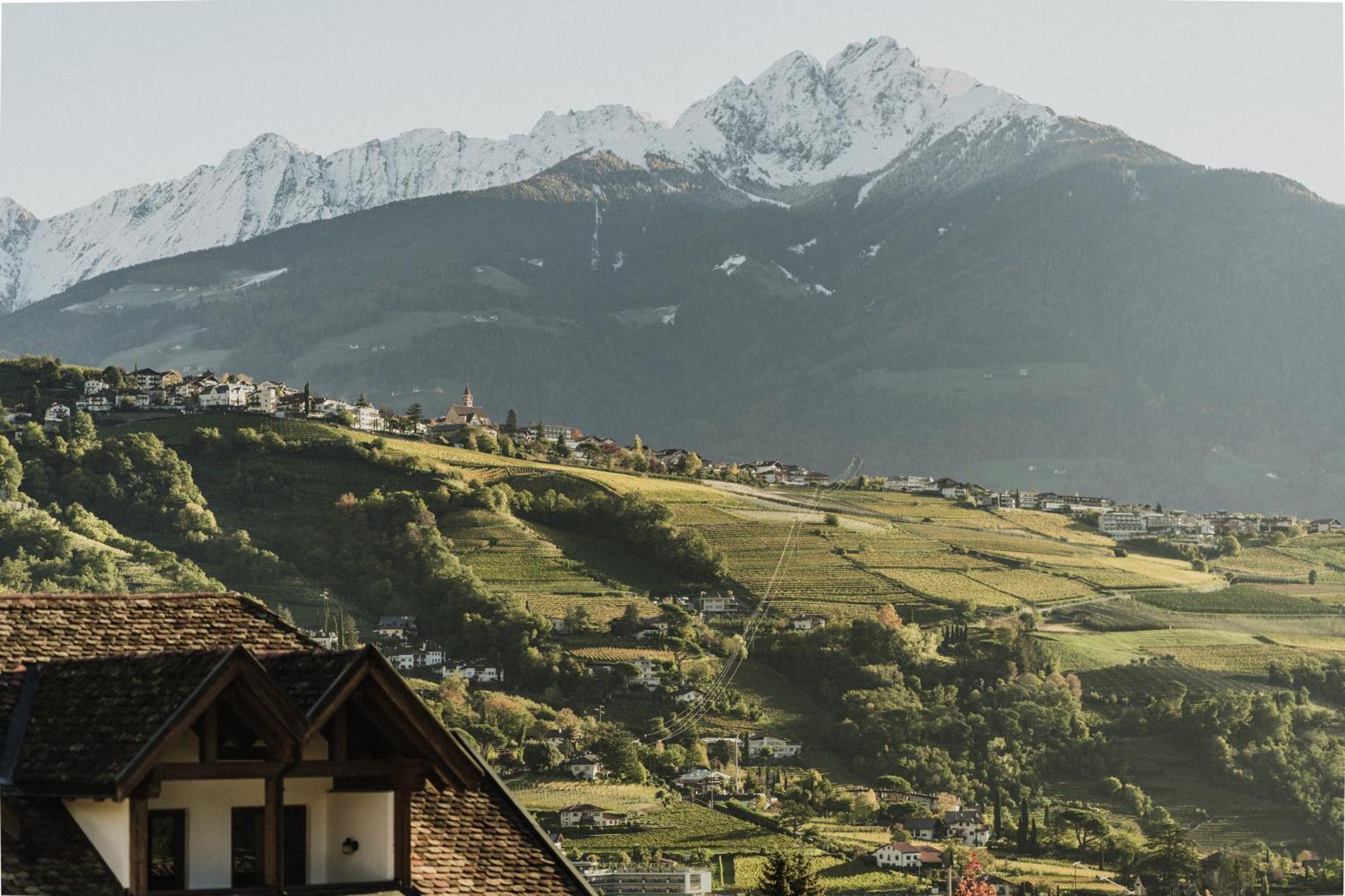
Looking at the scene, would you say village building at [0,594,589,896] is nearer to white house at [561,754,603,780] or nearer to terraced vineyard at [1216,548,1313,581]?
white house at [561,754,603,780]

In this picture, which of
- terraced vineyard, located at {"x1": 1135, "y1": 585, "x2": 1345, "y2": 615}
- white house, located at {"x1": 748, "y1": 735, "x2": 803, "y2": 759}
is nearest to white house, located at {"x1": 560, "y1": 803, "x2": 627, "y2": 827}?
white house, located at {"x1": 748, "y1": 735, "x2": 803, "y2": 759}

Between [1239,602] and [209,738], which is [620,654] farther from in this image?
[209,738]

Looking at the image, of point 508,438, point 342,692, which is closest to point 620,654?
point 508,438

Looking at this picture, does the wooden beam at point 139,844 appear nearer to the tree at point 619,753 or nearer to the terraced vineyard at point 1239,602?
the tree at point 619,753

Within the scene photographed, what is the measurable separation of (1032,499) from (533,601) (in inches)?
2179

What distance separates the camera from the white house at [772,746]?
328 feet

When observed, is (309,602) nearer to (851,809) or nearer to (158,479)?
(158,479)

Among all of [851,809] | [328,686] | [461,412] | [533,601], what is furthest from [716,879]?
[461,412]

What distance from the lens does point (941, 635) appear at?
111688mm

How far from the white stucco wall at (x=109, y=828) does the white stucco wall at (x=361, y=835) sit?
108 cm

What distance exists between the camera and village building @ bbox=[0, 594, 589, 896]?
890cm

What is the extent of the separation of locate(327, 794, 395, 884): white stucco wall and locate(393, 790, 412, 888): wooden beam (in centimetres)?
2

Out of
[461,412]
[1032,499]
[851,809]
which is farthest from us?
[461,412]

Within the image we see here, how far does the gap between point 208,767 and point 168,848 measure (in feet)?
1.46
